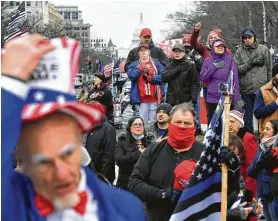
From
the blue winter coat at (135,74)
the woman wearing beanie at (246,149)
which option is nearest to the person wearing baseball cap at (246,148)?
the woman wearing beanie at (246,149)

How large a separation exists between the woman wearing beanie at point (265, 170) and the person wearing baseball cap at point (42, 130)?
15.5ft

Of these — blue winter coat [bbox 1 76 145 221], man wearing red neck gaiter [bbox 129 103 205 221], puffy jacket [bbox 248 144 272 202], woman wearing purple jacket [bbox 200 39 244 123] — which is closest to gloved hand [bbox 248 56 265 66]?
woman wearing purple jacket [bbox 200 39 244 123]

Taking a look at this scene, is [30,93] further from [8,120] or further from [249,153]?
[249,153]

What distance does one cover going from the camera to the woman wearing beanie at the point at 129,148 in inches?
279

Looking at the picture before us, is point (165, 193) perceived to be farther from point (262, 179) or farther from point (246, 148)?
point (246, 148)

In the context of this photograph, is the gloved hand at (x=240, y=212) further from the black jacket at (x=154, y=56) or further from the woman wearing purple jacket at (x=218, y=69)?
the black jacket at (x=154, y=56)

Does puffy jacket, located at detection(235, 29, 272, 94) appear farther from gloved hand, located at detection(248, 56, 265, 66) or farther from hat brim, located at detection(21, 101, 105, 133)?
hat brim, located at detection(21, 101, 105, 133)

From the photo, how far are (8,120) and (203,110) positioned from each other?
12.5m

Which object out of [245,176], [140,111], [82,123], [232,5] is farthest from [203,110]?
[232,5]

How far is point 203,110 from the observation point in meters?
14.0

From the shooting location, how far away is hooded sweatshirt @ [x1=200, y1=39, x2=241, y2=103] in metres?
9.66

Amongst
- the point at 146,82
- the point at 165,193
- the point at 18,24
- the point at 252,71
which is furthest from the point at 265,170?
the point at 146,82

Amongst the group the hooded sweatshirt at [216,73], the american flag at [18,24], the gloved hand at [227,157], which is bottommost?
the gloved hand at [227,157]

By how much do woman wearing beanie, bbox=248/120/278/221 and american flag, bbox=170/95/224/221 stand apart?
172cm
